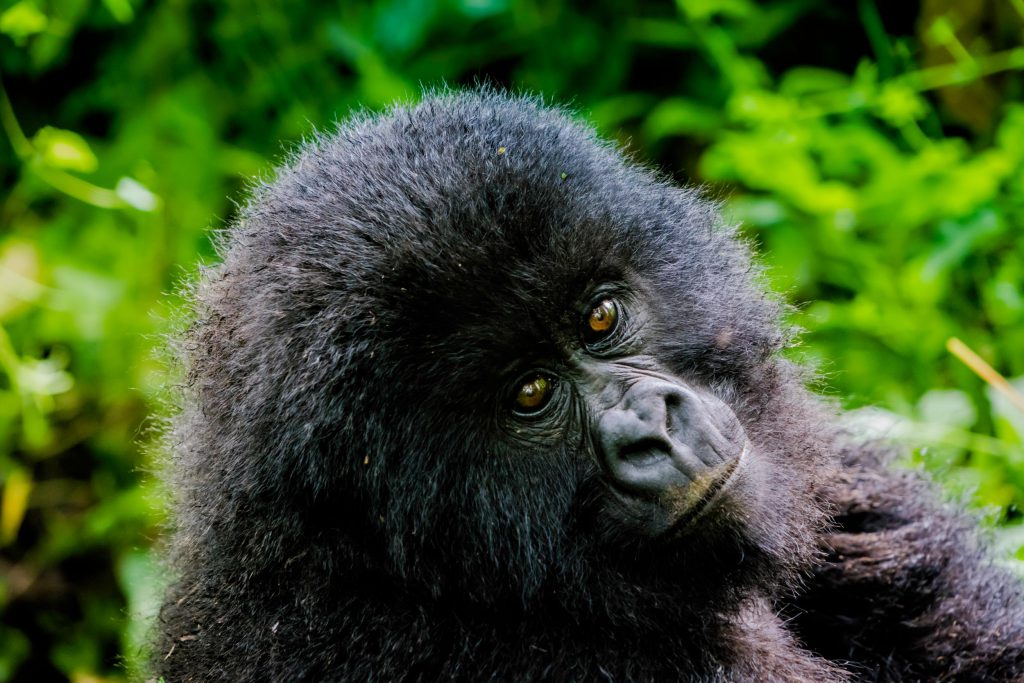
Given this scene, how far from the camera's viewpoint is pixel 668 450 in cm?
214

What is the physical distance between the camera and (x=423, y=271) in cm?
222

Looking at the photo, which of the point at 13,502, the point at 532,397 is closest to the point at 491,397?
the point at 532,397

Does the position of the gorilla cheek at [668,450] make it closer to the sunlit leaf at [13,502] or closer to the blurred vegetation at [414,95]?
the blurred vegetation at [414,95]

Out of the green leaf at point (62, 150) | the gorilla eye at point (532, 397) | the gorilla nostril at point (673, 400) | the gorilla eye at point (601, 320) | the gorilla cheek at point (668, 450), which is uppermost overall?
the green leaf at point (62, 150)

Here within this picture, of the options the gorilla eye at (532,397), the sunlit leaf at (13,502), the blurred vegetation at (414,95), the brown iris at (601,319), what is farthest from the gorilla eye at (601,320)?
the sunlit leaf at (13,502)

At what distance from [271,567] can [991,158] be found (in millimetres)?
2455

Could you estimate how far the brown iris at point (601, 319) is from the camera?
234 centimetres

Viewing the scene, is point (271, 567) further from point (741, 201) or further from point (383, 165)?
point (741, 201)

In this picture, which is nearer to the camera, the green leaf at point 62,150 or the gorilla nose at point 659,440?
the gorilla nose at point 659,440

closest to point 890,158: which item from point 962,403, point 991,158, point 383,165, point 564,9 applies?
point 991,158

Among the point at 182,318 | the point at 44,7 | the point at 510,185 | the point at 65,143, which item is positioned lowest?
the point at 182,318

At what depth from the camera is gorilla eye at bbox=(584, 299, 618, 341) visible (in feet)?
7.66

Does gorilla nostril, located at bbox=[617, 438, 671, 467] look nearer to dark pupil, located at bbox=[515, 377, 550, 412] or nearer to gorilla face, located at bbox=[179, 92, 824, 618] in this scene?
gorilla face, located at bbox=[179, 92, 824, 618]

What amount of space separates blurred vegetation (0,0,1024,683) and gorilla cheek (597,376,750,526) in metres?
0.82
